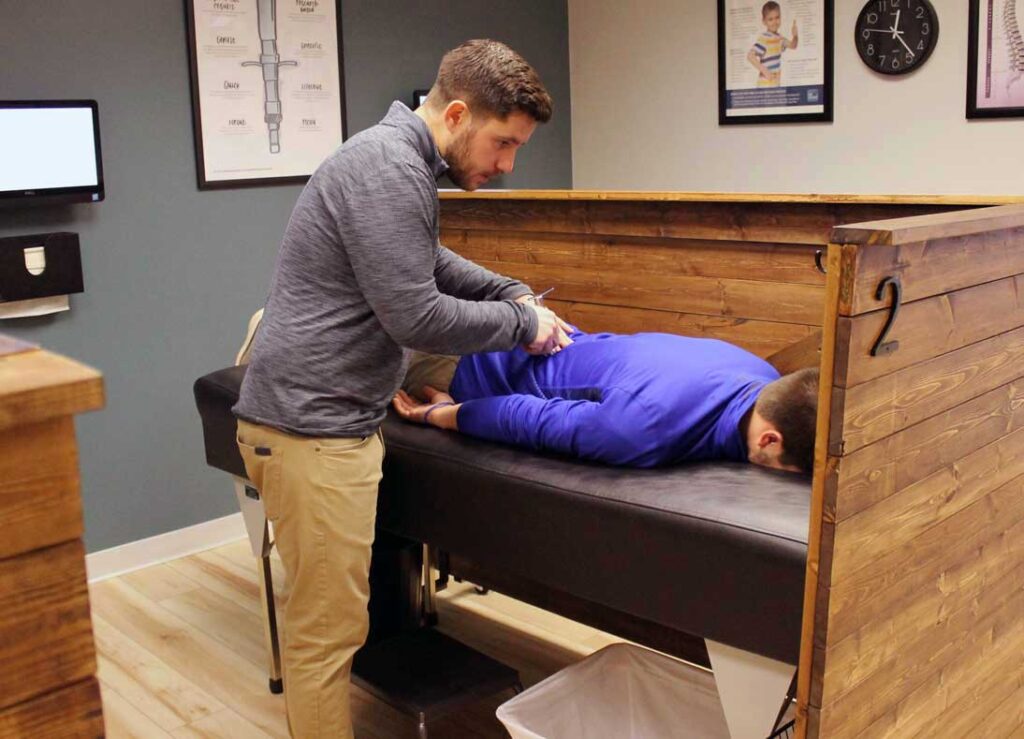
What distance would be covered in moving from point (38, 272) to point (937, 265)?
244 cm

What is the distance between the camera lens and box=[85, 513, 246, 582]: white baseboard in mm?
3350

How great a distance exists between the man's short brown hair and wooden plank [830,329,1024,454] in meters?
0.76

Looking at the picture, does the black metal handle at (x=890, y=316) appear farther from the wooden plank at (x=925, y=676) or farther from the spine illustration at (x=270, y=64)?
the spine illustration at (x=270, y=64)

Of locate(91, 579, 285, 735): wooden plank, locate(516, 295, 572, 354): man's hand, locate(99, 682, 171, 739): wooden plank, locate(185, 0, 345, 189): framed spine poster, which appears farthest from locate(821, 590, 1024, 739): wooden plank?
locate(185, 0, 345, 189): framed spine poster

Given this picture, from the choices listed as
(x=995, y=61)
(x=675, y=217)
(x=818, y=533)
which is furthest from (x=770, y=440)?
(x=995, y=61)

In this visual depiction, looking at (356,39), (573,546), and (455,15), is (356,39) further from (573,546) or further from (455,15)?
(573,546)

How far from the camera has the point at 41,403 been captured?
0.83 metres

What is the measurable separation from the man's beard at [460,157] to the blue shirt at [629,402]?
41 cm

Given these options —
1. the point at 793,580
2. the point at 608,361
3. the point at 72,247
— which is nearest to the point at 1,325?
the point at 72,247

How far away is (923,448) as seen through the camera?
5.35 feet

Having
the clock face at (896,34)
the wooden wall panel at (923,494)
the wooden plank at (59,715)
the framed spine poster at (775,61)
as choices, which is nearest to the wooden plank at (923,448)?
the wooden wall panel at (923,494)

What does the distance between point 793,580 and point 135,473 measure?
2.42 metres

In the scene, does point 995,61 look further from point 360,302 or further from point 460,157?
point 360,302

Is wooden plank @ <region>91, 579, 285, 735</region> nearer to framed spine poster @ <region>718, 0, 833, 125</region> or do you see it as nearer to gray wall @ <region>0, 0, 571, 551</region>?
gray wall @ <region>0, 0, 571, 551</region>
